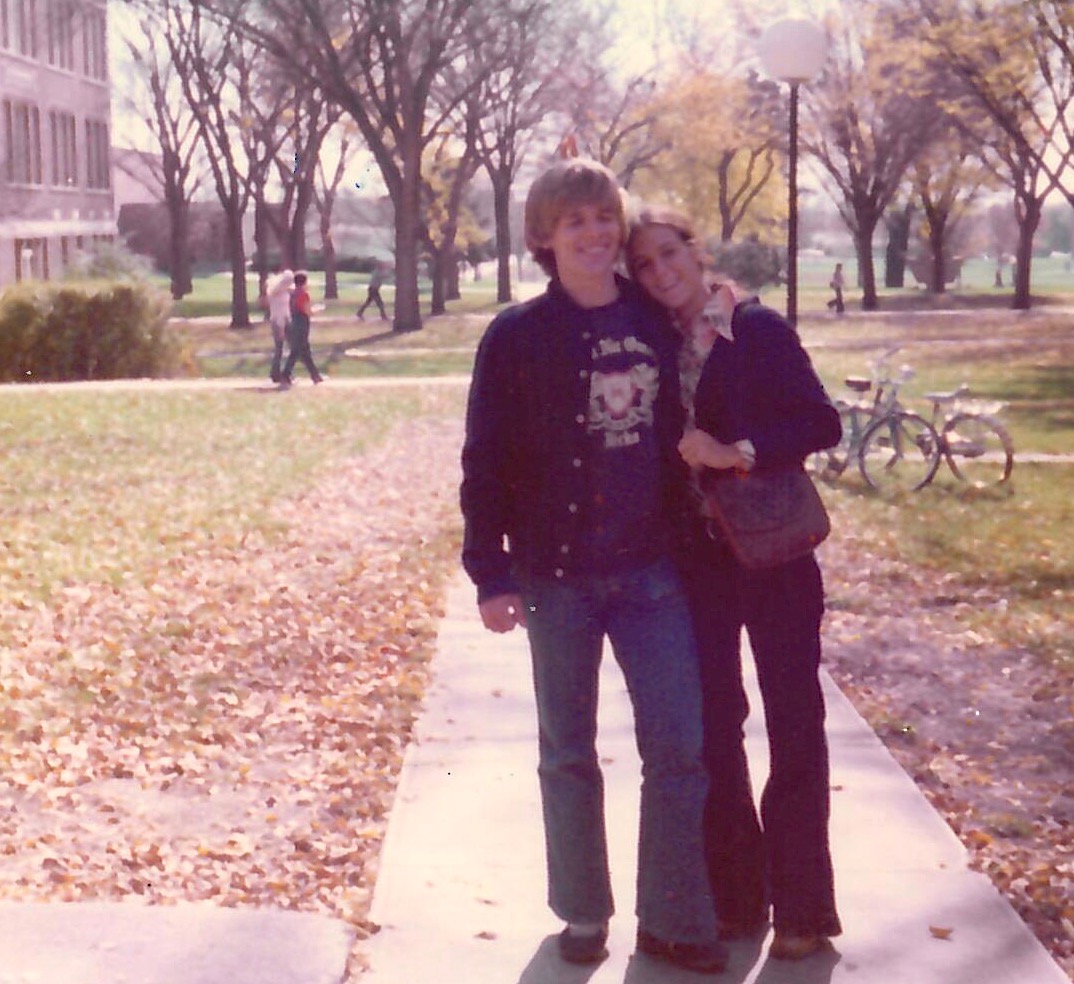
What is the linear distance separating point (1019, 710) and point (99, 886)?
3.86m

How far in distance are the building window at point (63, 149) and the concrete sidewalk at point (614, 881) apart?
161 feet

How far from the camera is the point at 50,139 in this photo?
51.9m

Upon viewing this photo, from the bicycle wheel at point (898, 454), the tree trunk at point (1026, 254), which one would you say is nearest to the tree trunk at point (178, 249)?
the tree trunk at point (1026, 254)

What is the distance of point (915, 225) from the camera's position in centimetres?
10388

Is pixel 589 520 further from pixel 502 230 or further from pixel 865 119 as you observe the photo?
pixel 502 230

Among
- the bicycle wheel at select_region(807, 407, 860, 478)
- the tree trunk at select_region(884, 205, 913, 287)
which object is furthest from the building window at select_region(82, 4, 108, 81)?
the bicycle wheel at select_region(807, 407, 860, 478)

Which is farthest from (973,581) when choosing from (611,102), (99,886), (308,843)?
(611,102)

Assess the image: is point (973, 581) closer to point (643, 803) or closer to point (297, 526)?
point (297, 526)

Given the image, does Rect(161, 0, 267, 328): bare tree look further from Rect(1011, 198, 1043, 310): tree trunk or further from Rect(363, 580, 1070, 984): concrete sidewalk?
Rect(363, 580, 1070, 984): concrete sidewalk

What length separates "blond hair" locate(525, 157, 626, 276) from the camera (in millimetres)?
3855

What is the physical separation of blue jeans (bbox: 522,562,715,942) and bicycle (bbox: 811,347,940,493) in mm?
9823

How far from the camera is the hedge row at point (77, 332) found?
27.5m

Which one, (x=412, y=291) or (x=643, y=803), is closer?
(x=643, y=803)

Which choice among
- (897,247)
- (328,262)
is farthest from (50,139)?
(897,247)
